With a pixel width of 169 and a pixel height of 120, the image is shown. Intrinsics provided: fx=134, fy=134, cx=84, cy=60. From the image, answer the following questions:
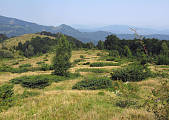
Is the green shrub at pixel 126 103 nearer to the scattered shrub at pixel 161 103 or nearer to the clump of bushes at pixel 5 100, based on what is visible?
the scattered shrub at pixel 161 103

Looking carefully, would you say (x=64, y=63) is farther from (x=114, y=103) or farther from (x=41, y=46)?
(x=41, y=46)

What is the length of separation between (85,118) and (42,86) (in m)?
9.97

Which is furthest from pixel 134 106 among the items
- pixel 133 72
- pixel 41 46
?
pixel 41 46

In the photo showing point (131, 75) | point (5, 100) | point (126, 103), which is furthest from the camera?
point (131, 75)

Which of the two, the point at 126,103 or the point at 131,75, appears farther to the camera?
the point at 131,75

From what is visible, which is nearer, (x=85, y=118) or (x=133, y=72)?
(x=85, y=118)

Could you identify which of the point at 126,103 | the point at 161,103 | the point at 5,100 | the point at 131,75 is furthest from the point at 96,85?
the point at 161,103

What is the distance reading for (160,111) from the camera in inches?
115

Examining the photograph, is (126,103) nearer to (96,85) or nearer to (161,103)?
(161,103)

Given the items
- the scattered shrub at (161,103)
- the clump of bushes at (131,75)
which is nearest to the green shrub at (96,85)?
the clump of bushes at (131,75)

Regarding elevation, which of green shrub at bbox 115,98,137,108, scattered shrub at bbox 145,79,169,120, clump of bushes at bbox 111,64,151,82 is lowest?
clump of bushes at bbox 111,64,151,82

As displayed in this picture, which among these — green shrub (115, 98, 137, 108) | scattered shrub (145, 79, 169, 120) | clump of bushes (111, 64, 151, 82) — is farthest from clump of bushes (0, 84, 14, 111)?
clump of bushes (111, 64, 151, 82)

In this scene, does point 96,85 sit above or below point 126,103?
below

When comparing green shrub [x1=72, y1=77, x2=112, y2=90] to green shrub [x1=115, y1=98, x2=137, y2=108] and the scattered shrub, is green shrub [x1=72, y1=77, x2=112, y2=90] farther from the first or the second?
the scattered shrub
